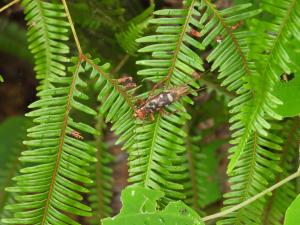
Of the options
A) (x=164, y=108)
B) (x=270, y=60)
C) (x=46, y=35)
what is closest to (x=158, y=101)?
(x=164, y=108)

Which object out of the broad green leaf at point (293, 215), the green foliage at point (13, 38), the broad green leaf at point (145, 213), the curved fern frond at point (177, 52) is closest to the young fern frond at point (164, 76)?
the curved fern frond at point (177, 52)

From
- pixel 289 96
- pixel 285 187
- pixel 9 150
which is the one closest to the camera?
pixel 289 96

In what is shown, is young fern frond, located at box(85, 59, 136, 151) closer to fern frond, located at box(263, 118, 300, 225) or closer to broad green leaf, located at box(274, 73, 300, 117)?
broad green leaf, located at box(274, 73, 300, 117)

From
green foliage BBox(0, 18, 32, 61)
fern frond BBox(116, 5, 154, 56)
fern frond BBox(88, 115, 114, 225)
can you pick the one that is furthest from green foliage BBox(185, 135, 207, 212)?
green foliage BBox(0, 18, 32, 61)

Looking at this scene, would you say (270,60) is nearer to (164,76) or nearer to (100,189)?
(164,76)

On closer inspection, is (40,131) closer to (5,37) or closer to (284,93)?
(284,93)
